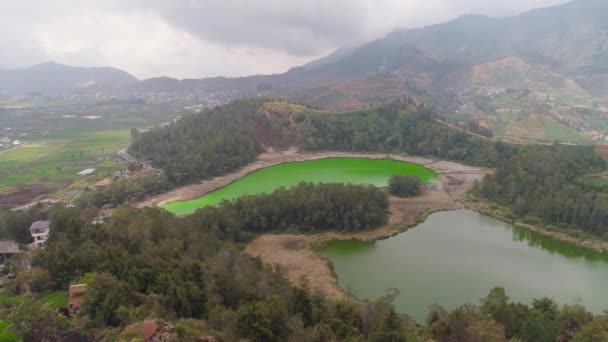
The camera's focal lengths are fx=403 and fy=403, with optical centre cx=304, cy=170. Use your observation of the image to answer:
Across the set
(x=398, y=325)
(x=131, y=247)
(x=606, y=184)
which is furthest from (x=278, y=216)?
(x=606, y=184)

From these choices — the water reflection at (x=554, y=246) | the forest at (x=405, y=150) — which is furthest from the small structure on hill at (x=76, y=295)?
the water reflection at (x=554, y=246)

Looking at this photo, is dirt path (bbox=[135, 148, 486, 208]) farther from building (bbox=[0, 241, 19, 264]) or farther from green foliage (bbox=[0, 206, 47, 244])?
building (bbox=[0, 241, 19, 264])

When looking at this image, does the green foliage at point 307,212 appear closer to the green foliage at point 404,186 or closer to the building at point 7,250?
the green foliage at point 404,186

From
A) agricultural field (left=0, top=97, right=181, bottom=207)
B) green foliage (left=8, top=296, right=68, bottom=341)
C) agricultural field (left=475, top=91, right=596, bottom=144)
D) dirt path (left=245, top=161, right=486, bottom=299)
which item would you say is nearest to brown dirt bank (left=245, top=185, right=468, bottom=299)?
dirt path (left=245, top=161, right=486, bottom=299)

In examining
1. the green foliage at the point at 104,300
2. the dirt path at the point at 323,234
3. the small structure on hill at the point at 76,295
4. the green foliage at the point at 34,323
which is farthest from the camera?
the dirt path at the point at 323,234

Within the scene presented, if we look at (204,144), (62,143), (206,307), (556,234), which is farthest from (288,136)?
(206,307)

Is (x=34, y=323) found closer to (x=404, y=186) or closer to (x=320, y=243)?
(x=320, y=243)

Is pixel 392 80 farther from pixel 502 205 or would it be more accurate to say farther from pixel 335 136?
pixel 502 205
